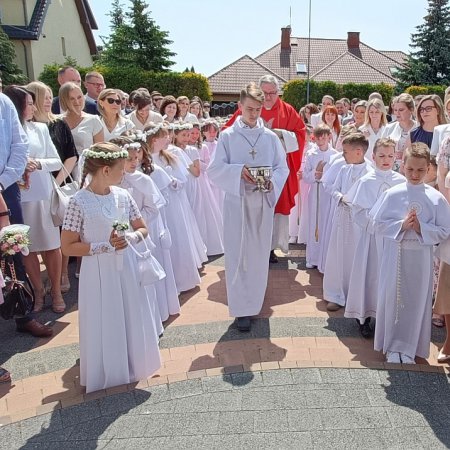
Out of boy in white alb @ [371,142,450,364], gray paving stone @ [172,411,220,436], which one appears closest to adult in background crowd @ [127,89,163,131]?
boy in white alb @ [371,142,450,364]

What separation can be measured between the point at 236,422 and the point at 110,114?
4210 mm

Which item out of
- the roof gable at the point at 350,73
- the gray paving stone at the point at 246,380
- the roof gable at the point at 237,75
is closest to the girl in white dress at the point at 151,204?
the gray paving stone at the point at 246,380

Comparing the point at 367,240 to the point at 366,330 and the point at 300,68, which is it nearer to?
the point at 366,330

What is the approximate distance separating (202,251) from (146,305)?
2.97m

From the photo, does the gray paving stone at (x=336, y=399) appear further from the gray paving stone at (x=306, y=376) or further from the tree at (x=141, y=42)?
the tree at (x=141, y=42)

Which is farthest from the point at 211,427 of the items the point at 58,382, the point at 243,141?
the point at 243,141

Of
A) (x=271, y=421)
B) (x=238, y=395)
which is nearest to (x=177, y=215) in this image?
(x=238, y=395)

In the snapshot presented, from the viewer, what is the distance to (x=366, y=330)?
15.4 feet

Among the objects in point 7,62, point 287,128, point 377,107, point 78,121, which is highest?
point 7,62

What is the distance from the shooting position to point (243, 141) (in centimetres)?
479

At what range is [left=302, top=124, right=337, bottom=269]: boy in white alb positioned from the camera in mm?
6508

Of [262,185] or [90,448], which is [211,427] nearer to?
[90,448]

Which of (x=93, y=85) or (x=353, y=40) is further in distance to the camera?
(x=353, y=40)

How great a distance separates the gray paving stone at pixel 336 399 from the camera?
11.5 ft
